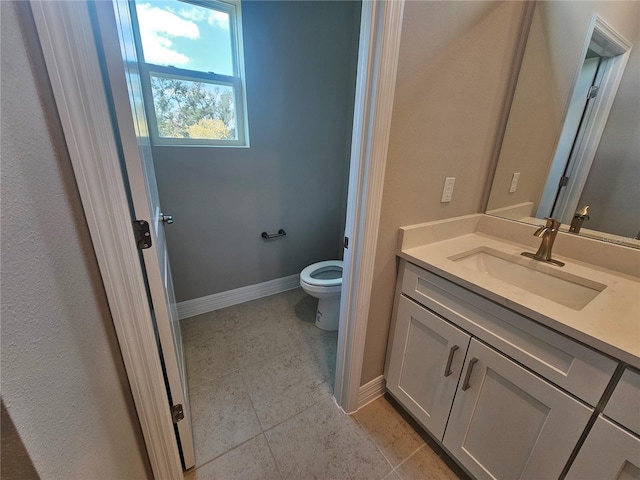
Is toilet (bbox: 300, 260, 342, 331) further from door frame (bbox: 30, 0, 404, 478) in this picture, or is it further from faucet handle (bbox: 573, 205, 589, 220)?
faucet handle (bbox: 573, 205, 589, 220)

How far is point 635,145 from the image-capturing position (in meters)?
0.98

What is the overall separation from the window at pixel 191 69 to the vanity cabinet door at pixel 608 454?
215cm

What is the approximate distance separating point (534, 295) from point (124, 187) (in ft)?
4.02

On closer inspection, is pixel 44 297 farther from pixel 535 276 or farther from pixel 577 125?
pixel 577 125

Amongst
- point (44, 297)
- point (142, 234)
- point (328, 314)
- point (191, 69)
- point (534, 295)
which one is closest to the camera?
point (44, 297)

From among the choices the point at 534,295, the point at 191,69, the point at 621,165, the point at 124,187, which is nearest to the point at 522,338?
the point at 534,295

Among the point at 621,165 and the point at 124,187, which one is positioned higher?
the point at 621,165

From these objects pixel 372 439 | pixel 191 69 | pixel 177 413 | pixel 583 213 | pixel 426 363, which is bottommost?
pixel 372 439

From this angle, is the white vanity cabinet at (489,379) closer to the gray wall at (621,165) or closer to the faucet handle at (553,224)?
the faucet handle at (553,224)

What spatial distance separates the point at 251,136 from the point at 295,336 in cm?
147

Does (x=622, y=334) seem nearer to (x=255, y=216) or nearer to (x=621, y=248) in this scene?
(x=621, y=248)

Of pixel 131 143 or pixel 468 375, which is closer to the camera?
pixel 131 143

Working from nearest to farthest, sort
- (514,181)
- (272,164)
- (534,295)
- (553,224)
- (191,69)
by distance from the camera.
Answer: (534,295), (553,224), (514,181), (191,69), (272,164)

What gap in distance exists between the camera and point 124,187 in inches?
26.0
